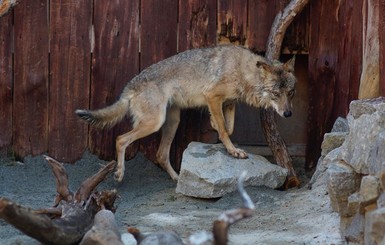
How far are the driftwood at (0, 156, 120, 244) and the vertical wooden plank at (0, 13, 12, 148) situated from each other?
2287mm

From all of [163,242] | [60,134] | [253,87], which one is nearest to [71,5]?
[60,134]

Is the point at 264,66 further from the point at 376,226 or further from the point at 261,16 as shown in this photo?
the point at 376,226

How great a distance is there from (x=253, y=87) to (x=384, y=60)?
253cm

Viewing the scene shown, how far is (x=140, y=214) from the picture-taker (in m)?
7.30

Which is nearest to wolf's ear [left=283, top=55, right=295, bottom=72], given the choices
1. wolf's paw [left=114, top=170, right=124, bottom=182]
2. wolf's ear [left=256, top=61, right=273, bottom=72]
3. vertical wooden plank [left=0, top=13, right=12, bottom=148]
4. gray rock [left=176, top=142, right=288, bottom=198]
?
wolf's ear [left=256, top=61, right=273, bottom=72]

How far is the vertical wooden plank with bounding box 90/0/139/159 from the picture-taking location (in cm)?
865

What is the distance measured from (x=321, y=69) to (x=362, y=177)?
3.26 metres

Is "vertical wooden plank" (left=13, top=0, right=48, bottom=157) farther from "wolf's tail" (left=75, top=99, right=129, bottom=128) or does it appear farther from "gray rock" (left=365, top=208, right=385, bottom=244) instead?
"gray rock" (left=365, top=208, right=385, bottom=244)

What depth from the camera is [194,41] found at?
873 centimetres

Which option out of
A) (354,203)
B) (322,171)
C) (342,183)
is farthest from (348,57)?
(354,203)

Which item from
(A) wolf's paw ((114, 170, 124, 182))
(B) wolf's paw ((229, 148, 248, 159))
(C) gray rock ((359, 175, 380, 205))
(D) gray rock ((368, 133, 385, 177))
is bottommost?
(A) wolf's paw ((114, 170, 124, 182))

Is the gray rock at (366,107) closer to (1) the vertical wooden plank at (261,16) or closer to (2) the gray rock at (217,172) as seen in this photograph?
(2) the gray rock at (217,172)

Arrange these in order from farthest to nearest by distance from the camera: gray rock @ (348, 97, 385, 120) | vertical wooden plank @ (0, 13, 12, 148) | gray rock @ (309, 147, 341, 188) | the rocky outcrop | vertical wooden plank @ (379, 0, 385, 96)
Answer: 1. vertical wooden plank @ (0, 13, 12, 148)
2. gray rock @ (309, 147, 341, 188)
3. vertical wooden plank @ (379, 0, 385, 96)
4. gray rock @ (348, 97, 385, 120)
5. the rocky outcrop

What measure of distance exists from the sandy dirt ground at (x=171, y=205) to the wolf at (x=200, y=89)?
30 cm
